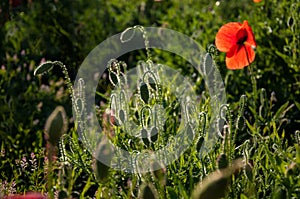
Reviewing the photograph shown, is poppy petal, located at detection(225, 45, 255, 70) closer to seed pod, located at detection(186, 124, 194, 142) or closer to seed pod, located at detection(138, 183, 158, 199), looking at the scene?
seed pod, located at detection(186, 124, 194, 142)

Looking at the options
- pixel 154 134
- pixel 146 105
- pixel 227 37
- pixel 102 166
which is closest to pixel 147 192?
pixel 102 166

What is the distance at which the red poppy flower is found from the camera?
2260 millimetres

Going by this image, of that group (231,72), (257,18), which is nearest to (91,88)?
(231,72)

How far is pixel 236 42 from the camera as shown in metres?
2.29

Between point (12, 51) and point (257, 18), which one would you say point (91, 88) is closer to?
point (12, 51)

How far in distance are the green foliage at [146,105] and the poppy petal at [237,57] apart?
50 millimetres

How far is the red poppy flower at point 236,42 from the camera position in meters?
2.26

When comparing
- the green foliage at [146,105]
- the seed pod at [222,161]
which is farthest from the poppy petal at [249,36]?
the seed pod at [222,161]

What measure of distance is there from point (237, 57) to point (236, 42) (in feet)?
0.17

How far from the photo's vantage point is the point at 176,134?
6.88 feet

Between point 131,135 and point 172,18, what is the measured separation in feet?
6.12

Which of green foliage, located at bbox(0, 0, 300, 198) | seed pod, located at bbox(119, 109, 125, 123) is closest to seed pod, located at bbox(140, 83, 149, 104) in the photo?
green foliage, located at bbox(0, 0, 300, 198)

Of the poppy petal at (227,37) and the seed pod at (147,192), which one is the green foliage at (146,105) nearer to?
the seed pod at (147,192)

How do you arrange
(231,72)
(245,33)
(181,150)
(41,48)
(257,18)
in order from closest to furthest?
(181,150), (245,33), (231,72), (257,18), (41,48)
